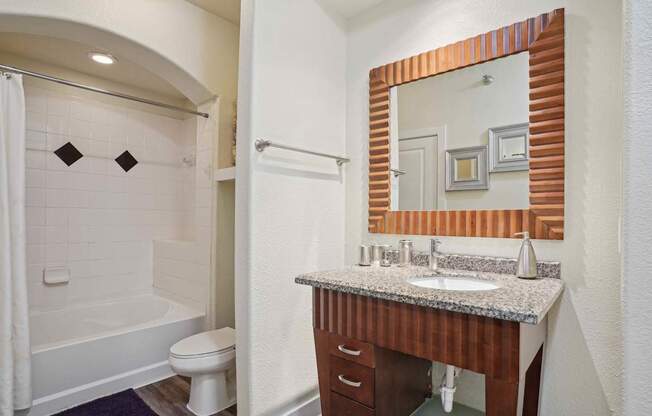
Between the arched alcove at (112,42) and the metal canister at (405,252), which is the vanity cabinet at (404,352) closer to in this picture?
the metal canister at (405,252)

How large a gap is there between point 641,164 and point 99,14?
2.48 m

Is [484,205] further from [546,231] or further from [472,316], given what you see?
[472,316]

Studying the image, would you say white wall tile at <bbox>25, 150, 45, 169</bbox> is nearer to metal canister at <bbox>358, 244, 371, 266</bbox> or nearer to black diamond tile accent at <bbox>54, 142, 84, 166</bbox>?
black diamond tile accent at <bbox>54, 142, 84, 166</bbox>

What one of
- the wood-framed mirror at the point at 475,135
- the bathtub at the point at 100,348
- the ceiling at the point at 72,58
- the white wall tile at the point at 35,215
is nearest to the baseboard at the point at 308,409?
the wood-framed mirror at the point at 475,135

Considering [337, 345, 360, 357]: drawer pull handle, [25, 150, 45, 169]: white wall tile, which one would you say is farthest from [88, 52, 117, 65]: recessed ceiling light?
[337, 345, 360, 357]: drawer pull handle

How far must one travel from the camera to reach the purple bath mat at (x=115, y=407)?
73.7 inches

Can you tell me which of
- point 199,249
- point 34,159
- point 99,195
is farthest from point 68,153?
point 199,249

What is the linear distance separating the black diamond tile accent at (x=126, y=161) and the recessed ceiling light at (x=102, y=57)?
0.79 metres

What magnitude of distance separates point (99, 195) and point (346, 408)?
2751 mm

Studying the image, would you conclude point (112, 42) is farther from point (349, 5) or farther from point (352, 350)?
point (352, 350)

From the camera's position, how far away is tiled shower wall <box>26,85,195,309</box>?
2.59 m

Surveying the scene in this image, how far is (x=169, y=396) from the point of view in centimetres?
→ 207

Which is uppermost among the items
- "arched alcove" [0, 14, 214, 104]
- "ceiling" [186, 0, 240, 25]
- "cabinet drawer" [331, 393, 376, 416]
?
"ceiling" [186, 0, 240, 25]

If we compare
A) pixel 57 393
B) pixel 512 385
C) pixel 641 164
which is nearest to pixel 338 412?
pixel 512 385
